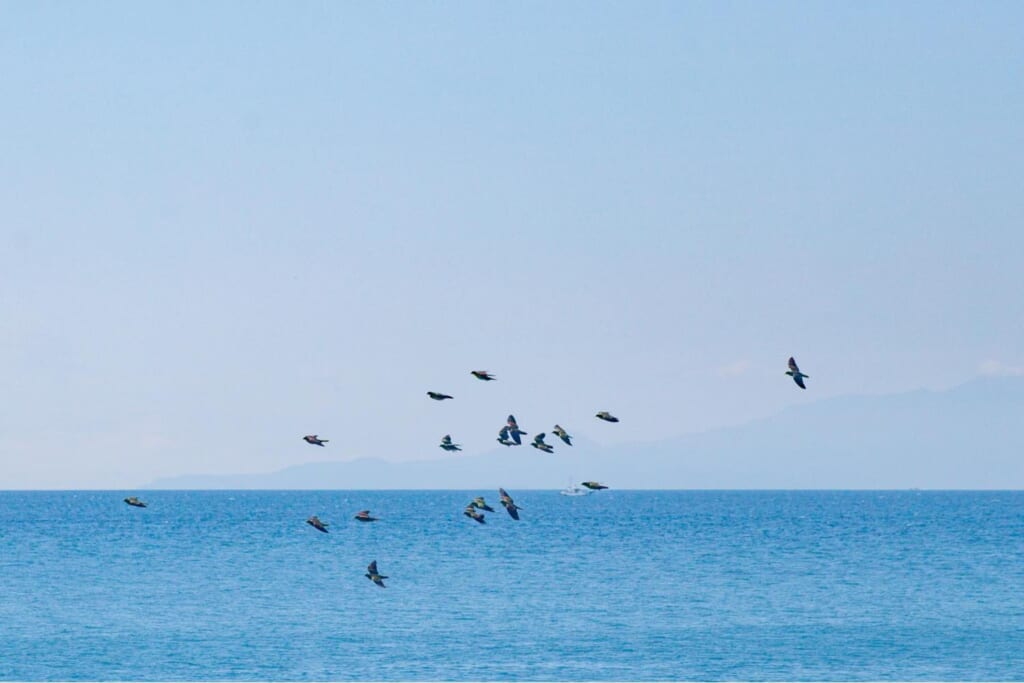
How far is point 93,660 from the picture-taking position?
63531 millimetres

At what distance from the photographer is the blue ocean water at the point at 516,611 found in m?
61.9

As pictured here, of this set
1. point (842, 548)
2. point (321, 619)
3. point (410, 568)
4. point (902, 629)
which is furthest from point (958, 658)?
point (842, 548)

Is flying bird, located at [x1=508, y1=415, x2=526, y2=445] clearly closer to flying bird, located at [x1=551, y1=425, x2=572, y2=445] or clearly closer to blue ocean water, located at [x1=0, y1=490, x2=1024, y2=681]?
flying bird, located at [x1=551, y1=425, x2=572, y2=445]

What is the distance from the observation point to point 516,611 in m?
81.9

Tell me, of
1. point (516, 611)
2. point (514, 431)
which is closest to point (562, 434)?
point (514, 431)

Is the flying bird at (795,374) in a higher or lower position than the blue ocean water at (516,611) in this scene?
higher

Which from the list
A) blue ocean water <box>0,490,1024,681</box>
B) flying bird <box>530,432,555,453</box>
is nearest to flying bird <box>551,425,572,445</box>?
flying bird <box>530,432,555,453</box>

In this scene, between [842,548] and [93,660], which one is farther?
[842,548]

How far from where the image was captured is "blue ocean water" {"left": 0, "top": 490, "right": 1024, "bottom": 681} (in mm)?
61906

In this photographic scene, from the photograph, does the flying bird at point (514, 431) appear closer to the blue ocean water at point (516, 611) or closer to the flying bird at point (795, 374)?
the flying bird at point (795, 374)

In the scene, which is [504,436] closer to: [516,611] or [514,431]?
[514,431]

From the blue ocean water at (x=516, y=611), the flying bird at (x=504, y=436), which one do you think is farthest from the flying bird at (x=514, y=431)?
the blue ocean water at (x=516, y=611)

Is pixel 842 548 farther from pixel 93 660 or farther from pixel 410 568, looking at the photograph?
pixel 93 660

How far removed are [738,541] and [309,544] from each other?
4303cm
